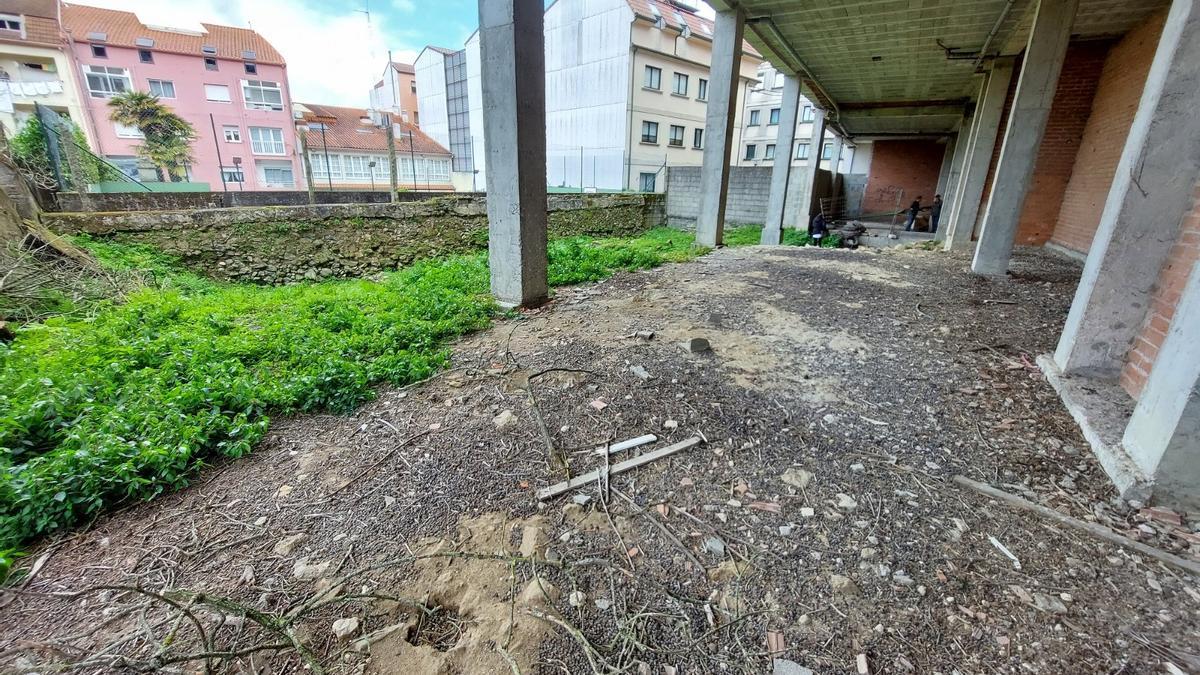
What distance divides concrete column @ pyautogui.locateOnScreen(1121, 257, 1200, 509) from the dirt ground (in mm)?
139

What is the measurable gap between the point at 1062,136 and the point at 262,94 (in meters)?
34.6

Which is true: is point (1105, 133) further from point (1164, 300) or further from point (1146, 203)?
point (1164, 300)

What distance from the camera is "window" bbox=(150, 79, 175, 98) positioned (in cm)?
2441

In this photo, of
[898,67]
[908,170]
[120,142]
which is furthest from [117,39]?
[908,170]

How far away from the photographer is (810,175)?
1427cm

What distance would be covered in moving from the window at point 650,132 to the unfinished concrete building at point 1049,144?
31.3 ft

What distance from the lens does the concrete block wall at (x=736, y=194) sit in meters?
14.2

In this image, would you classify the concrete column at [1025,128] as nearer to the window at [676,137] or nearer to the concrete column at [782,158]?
the concrete column at [782,158]

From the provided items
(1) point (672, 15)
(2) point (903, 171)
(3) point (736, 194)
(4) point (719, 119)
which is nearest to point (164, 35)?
(1) point (672, 15)

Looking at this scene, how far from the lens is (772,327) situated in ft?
13.4

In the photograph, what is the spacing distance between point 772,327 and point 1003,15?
7303 millimetres

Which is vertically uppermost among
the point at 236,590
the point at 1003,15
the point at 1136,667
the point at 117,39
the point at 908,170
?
the point at 117,39

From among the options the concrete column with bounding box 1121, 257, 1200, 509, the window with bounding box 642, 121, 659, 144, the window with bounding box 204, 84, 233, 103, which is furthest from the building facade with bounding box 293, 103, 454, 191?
the concrete column with bounding box 1121, 257, 1200, 509

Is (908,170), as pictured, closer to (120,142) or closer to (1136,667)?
(1136,667)
